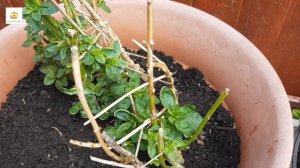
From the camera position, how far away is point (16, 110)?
3.38 ft

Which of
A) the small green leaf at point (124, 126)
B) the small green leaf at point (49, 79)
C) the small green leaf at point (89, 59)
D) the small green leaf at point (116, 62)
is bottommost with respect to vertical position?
the small green leaf at point (124, 126)

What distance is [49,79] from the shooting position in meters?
1.00

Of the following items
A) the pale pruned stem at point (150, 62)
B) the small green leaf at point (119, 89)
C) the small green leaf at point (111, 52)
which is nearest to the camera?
the pale pruned stem at point (150, 62)

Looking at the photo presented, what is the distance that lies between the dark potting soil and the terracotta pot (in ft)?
0.12

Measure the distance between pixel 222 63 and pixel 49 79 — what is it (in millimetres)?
482

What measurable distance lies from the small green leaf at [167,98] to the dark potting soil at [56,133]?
164 mm

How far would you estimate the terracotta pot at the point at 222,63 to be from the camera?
0.87 metres

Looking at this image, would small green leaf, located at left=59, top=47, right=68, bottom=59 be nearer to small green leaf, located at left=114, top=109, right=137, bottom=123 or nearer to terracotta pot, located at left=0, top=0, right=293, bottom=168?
small green leaf, located at left=114, top=109, right=137, bottom=123

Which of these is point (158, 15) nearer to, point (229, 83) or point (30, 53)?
point (229, 83)

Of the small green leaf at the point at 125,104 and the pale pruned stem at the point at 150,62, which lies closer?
the pale pruned stem at the point at 150,62

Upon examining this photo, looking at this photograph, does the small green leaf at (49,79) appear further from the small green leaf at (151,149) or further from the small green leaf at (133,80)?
the small green leaf at (151,149)

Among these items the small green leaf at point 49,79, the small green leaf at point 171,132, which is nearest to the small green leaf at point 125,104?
the small green leaf at point 171,132

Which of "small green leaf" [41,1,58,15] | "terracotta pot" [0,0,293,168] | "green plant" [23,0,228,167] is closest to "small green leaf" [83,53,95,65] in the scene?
"green plant" [23,0,228,167]

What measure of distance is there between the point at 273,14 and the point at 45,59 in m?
0.85
